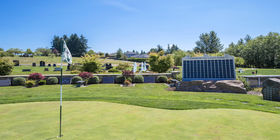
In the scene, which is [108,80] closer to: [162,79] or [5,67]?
[162,79]

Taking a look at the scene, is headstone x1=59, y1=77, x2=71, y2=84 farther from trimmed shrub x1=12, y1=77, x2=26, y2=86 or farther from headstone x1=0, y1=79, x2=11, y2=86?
headstone x1=0, y1=79, x2=11, y2=86

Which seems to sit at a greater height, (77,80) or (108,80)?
(77,80)

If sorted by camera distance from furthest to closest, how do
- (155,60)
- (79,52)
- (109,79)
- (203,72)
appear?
1. (79,52)
2. (155,60)
3. (109,79)
4. (203,72)

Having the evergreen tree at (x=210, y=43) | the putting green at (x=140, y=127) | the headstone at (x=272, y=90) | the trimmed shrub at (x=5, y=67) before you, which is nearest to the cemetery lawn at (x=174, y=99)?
the headstone at (x=272, y=90)

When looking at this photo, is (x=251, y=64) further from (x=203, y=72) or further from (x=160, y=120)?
(x=160, y=120)

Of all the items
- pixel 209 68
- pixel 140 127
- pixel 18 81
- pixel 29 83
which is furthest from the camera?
pixel 18 81

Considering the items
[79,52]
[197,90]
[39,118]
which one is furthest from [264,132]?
[79,52]

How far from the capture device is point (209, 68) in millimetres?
17203

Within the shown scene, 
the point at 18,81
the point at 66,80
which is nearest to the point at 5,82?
the point at 18,81

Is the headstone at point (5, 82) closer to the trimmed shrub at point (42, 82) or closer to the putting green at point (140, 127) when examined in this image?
the trimmed shrub at point (42, 82)

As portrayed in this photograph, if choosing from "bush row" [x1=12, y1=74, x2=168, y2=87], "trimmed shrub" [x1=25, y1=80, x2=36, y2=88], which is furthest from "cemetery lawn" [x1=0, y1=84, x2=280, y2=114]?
"bush row" [x1=12, y1=74, x2=168, y2=87]

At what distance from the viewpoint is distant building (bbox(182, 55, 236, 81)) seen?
1662cm

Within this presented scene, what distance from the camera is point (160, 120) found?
6.03 metres

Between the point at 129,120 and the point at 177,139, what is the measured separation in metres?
2.16
